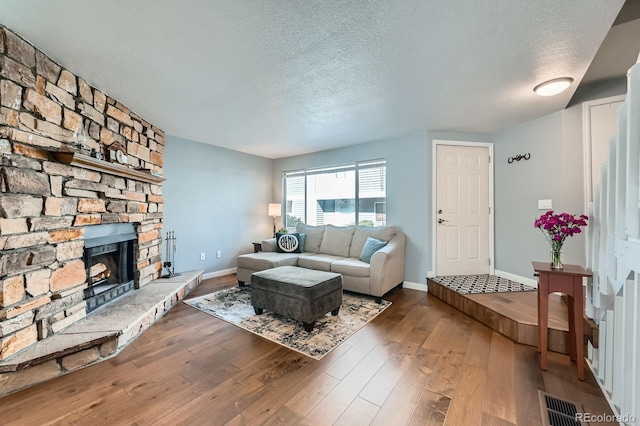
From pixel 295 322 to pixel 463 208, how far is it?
2921 millimetres

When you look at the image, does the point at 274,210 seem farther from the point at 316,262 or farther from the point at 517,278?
the point at 517,278

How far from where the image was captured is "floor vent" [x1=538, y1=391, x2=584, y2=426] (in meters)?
1.39

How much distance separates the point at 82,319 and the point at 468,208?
15.3 feet

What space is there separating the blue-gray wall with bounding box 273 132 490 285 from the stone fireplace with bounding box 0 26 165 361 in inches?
135

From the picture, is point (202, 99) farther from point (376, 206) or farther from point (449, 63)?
point (376, 206)

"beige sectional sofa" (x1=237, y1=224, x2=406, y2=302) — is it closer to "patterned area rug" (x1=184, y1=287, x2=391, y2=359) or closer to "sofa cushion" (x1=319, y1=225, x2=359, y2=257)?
"sofa cushion" (x1=319, y1=225, x2=359, y2=257)

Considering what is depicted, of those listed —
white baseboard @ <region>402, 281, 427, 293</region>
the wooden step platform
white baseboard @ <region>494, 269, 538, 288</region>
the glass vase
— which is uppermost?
the glass vase

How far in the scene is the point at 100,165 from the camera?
231 cm

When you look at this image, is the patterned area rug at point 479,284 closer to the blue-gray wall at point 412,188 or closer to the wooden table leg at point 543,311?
the blue-gray wall at point 412,188

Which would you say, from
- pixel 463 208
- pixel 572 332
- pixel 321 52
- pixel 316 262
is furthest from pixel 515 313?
pixel 321 52

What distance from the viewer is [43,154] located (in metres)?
1.92

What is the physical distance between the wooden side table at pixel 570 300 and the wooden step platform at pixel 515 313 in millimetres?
158

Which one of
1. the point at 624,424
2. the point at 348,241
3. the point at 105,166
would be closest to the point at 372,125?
the point at 348,241

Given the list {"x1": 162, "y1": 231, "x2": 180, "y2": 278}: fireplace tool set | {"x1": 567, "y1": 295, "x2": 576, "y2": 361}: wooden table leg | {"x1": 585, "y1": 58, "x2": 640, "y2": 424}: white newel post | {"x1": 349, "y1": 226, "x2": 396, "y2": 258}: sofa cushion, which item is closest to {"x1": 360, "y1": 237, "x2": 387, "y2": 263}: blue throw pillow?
{"x1": 349, "y1": 226, "x2": 396, "y2": 258}: sofa cushion
